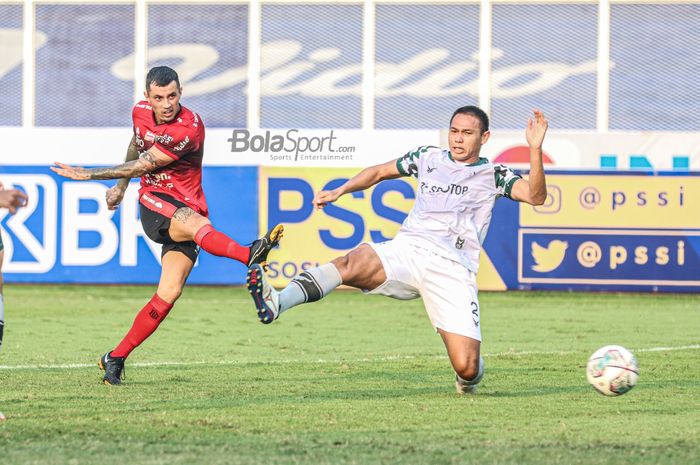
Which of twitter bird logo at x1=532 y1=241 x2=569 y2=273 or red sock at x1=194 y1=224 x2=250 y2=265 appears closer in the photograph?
red sock at x1=194 y1=224 x2=250 y2=265

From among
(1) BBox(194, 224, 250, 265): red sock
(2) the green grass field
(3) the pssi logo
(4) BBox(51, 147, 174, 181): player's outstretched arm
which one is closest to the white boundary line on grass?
(2) the green grass field

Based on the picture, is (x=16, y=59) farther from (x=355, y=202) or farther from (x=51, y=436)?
(x=51, y=436)

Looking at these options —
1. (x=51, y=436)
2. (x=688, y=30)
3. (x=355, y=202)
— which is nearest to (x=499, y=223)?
(x=355, y=202)

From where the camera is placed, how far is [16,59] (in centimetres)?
2500

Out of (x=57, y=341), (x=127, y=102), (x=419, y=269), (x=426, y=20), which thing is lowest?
(x=57, y=341)

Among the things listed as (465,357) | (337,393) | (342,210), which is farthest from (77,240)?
(465,357)

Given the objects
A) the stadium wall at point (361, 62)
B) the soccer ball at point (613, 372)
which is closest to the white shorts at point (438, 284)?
the soccer ball at point (613, 372)

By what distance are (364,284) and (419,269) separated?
1.21ft

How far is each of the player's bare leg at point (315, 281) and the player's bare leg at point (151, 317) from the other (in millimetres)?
1220

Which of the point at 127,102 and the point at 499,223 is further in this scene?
the point at 127,102

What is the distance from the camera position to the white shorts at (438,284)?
841 cm

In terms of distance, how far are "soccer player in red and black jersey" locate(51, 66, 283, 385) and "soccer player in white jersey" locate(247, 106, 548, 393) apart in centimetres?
81

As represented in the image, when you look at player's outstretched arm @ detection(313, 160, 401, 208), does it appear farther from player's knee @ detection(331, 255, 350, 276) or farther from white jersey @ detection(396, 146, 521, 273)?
player's knee @ detection(331, 255, 350, 276)

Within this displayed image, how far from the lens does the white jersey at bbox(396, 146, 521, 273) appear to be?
854cm
